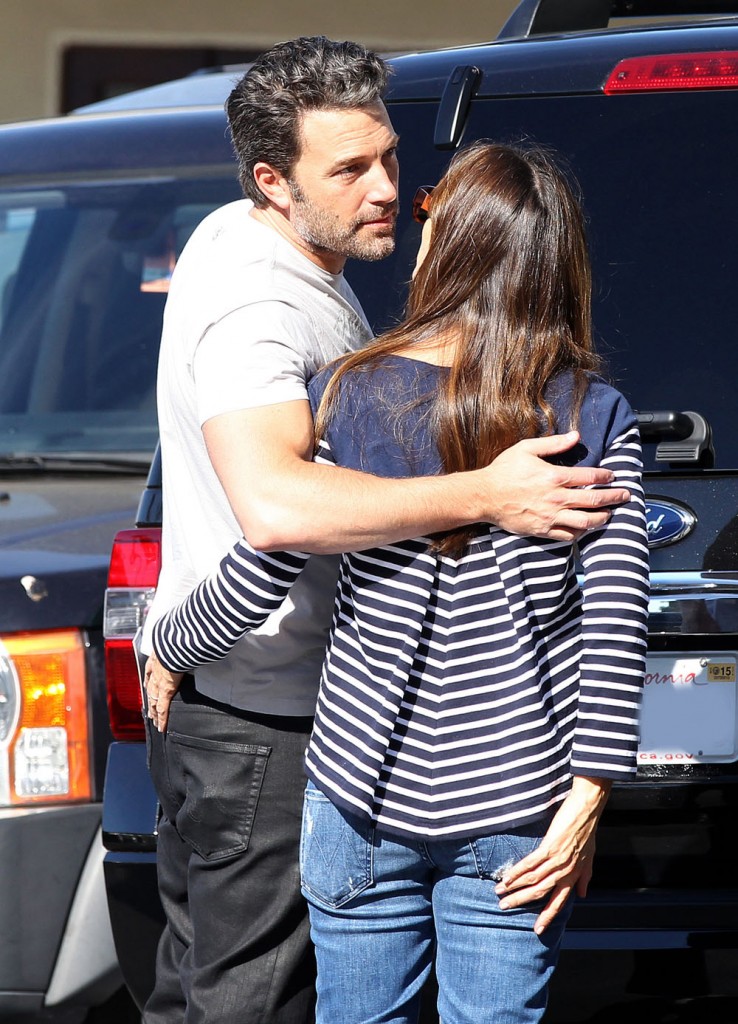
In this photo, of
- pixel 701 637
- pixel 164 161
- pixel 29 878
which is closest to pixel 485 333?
pixel 701 637

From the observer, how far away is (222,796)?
2150mm

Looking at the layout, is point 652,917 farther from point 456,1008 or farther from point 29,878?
point 29,878

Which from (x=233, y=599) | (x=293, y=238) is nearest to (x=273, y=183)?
(x=293, y=238)

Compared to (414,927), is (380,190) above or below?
above

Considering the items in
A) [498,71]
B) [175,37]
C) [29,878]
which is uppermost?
[175,37]

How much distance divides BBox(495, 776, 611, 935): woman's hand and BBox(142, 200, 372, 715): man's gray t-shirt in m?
0.47

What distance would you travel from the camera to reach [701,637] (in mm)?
2213

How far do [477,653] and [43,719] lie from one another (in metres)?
1.29

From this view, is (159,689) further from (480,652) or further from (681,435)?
(681,435)

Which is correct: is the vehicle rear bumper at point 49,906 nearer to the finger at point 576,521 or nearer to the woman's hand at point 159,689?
the woman's hand at point 159,689

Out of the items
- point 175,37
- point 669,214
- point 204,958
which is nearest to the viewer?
point 204,958

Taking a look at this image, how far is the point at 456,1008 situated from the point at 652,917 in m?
0.52

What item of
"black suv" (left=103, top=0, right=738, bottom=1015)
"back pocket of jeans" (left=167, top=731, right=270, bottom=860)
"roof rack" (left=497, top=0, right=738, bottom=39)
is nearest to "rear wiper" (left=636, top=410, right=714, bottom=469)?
"black suv" (left=103, top=0, right=738, bottom=1015)

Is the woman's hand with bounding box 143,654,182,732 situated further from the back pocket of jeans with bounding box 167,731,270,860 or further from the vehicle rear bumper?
the vehicle rear bumper
